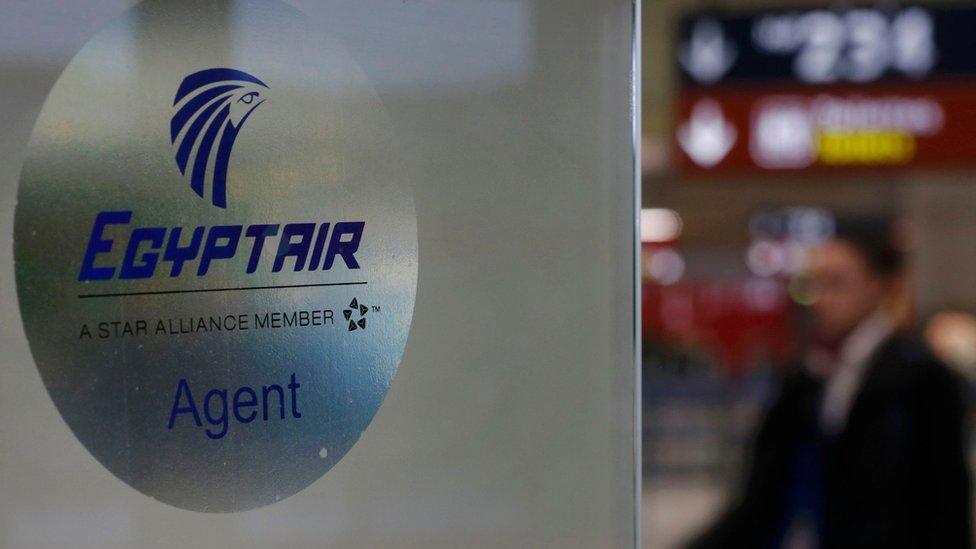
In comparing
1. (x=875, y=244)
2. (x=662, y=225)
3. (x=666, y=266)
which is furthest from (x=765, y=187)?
Answer: (x=875, y=244)

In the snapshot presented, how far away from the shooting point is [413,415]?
833 mm

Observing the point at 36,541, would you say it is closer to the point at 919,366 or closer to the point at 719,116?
the point at 919,366

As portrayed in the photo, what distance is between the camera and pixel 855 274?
2916 mm

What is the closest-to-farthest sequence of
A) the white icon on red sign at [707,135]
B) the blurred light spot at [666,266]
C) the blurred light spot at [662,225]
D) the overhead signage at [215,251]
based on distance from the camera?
1. the overhead signage at [215,251]
2. the white icon on red sign at [707,135]
3. the blurred light spot at [666,266]
4. the blurred light spot at [662,225]

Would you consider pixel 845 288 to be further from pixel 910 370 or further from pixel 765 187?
pixel 765 187

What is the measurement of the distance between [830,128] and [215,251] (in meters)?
2.81

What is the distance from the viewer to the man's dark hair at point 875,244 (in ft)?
9.62

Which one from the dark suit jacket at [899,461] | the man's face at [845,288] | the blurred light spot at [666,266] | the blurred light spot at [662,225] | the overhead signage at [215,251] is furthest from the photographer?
the blurred light spot at [662,225]

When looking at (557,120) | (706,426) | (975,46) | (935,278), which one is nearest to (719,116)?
(975,46)

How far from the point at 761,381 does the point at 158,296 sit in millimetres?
6608

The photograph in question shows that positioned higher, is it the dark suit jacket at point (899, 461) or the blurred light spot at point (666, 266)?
the blurred light spot at point (666, 266)

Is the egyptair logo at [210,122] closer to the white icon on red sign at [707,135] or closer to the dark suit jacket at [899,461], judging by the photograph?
the dark suit jacket at [899,461]

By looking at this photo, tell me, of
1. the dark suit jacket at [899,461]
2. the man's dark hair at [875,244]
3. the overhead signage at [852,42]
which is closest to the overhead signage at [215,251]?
the dark suit jacket at [899,461]

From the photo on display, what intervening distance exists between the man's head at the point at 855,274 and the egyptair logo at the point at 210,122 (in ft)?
7.65
